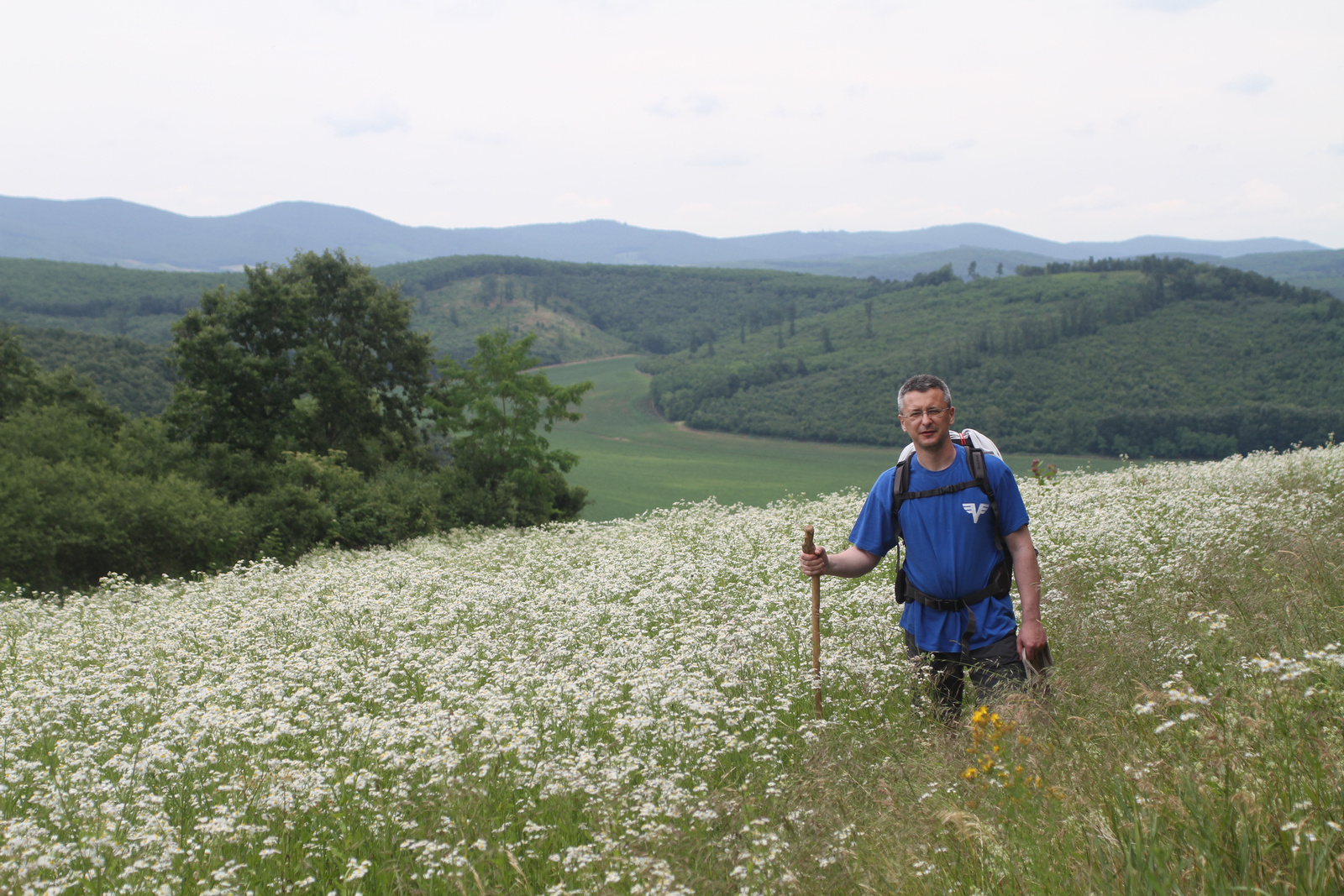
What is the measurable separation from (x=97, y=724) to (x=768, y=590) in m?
4.74

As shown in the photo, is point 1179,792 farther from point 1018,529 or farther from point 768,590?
point 768,590

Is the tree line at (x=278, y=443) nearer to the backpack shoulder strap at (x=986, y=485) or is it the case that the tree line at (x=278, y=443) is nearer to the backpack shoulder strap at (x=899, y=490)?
the backpack shoulder strap at (x=899, y=490)

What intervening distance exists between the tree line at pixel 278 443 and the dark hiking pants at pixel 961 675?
65.7 feet

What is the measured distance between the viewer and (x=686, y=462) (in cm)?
8762

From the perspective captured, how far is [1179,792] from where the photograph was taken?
98.3 inches

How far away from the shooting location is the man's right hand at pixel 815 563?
430 cm

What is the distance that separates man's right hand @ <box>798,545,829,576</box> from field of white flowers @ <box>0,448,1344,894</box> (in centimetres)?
70

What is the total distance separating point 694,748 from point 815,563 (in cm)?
114

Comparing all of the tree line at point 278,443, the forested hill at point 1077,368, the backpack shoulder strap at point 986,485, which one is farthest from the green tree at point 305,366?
the forested hill at point 1077,368

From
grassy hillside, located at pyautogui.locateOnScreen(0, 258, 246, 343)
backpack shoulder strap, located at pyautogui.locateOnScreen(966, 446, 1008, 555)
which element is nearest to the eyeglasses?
backpack shoulder strap, located at pyautogui.locateOnScreen(966, 446, 1008, 555)

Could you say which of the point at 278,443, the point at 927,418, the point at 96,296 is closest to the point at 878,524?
the point at 927,418

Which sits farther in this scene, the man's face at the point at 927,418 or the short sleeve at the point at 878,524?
the short sleeve at the point at 878,524

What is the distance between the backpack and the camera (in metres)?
4.06

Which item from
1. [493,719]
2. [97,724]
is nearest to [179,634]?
[97,724]
